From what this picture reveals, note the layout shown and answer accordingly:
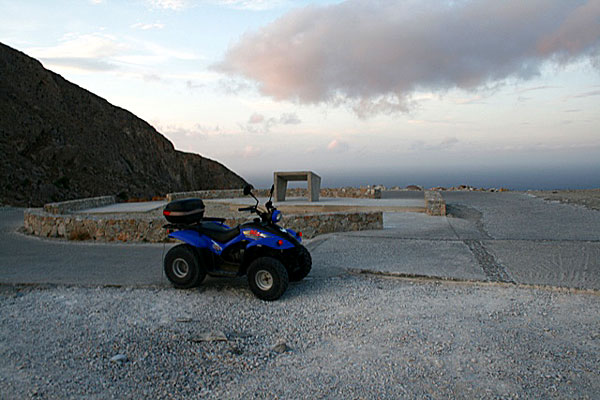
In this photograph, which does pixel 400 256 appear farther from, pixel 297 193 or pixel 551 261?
pixel 297 193

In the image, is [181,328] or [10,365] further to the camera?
[181,328]

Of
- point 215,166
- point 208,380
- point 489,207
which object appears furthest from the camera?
point 215,166

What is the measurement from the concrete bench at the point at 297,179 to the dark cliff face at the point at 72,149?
15.1 m

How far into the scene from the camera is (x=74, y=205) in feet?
52.3

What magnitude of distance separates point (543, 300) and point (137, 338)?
14.1 feet

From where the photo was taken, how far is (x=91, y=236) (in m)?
9.66

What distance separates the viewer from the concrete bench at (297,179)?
1709cm

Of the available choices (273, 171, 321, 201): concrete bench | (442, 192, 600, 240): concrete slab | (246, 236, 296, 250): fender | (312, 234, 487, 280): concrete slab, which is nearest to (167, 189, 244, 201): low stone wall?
(273, 171, 321, 201): concrete bench

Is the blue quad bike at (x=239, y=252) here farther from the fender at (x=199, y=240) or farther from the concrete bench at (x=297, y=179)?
the concrete bench at (x=297, y=179)

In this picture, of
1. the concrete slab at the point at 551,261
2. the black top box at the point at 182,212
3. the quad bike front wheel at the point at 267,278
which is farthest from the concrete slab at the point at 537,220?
the black top box at the point at 182,212

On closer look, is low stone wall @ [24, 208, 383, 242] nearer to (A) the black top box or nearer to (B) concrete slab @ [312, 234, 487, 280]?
(B) concrete slab @ [312, 234, 487, 280]

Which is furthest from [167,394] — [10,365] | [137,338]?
[10,365]

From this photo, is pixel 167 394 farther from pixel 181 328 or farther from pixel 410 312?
pixel 410 312

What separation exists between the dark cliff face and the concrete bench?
49.5 ft
